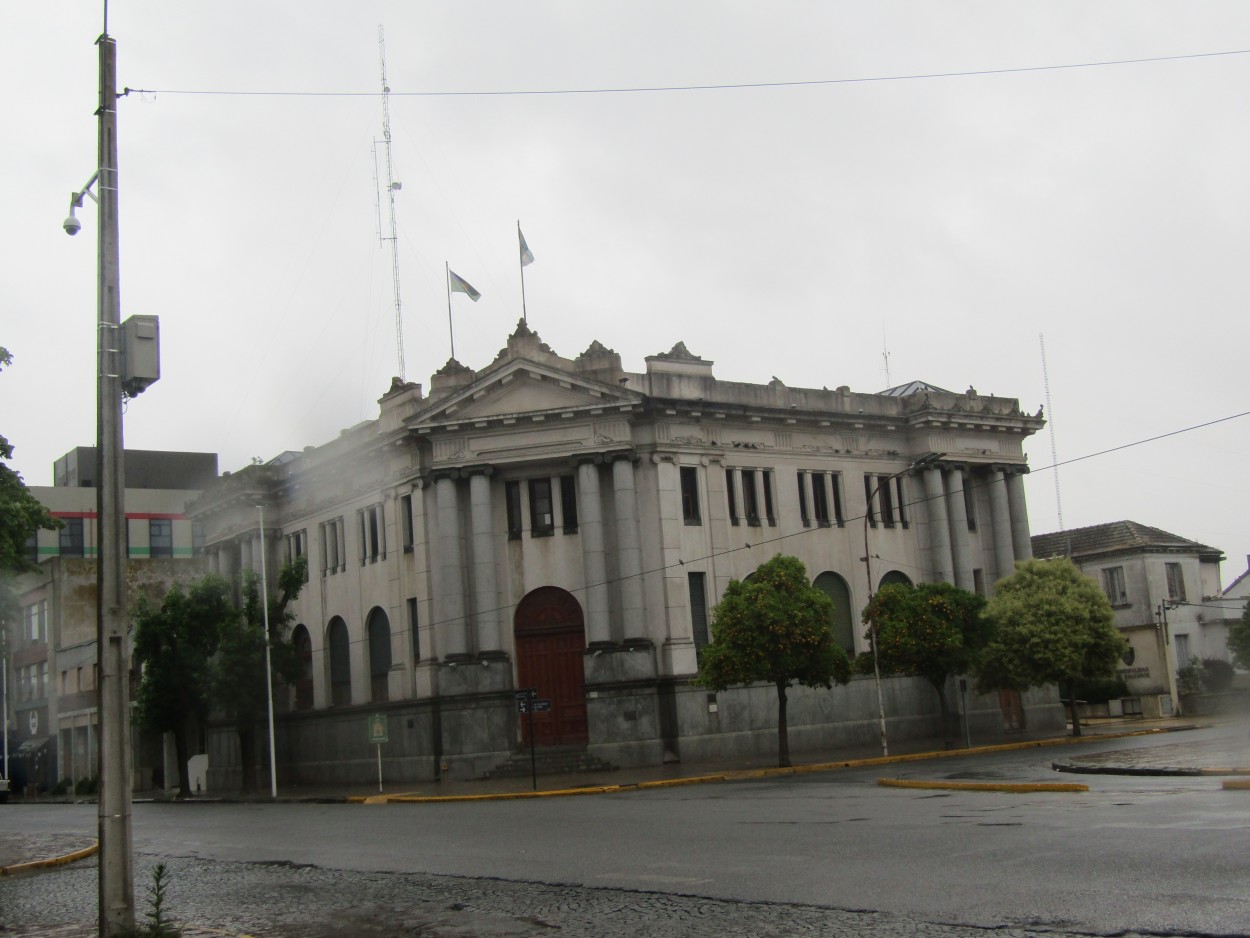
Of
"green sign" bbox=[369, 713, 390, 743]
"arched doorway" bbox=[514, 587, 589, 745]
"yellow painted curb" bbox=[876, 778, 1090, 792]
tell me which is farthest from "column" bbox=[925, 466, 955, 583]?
"yellow painted curb" bbox=[876, 778, 1090, 792]

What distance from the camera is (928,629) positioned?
44.0 metres

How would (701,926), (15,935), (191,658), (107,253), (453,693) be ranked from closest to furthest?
(701,926) → (107,253) → (15,935) → (453,693) → (191,658)

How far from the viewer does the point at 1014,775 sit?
88.4ft

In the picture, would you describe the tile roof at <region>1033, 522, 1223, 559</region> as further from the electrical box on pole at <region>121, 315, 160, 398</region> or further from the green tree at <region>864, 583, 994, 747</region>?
the electrical box on pole at <region>121, 315, 160, 398</region>

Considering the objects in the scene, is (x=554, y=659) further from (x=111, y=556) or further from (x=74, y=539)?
(x=74, y=539)

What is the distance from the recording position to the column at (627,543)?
44844 mm

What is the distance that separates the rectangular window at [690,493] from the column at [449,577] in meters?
7.90

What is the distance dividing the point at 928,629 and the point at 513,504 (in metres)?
14.8

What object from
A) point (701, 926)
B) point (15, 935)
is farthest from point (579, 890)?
point (15, 935)

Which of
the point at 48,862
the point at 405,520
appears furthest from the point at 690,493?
the point at 48,862

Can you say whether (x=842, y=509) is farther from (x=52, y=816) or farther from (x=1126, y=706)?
(x=52, y=816)

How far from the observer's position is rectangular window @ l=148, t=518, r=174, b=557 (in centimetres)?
9062

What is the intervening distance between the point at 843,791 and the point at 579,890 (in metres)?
13.1

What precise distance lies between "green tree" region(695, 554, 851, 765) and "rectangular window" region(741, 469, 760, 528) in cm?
710
